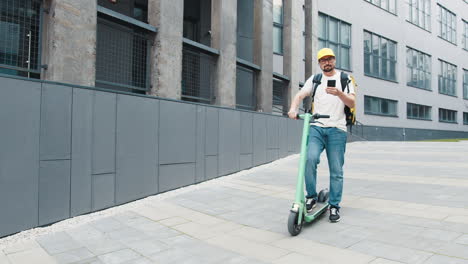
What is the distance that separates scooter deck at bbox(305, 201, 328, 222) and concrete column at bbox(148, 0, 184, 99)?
4245 mm

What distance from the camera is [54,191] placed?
167 inches

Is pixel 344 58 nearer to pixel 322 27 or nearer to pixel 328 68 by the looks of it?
pixel 322 27

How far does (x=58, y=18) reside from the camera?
16.5ft

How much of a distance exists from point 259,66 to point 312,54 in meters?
4.97

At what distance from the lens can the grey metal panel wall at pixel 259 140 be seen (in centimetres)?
894

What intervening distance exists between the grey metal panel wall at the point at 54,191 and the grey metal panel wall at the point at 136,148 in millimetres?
865

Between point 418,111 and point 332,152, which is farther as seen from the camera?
point 418,111

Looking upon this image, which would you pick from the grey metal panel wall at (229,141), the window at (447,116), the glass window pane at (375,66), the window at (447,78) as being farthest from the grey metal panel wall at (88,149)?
the window at (447,78)

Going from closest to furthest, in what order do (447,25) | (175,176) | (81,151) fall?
(81,151) → (175,176) → (447,25)

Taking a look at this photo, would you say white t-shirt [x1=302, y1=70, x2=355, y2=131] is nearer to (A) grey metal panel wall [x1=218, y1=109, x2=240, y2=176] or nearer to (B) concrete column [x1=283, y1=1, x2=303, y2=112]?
(A) grey metal panel wall [x1=218, y1=109, x2=240, y2=176]

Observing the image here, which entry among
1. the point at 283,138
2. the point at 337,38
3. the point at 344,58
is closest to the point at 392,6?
the point at 344,58

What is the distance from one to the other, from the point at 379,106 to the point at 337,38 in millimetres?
6394

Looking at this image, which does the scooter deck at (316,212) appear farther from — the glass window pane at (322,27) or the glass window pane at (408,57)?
the glass window pane at (408,57)

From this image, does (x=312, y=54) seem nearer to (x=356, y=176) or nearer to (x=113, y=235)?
(x=356, y=176)
